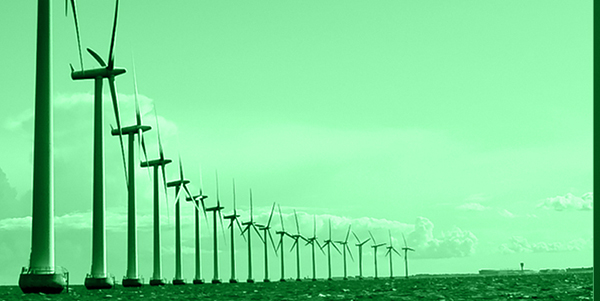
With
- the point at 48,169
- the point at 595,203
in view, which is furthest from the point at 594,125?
the point at 48,169

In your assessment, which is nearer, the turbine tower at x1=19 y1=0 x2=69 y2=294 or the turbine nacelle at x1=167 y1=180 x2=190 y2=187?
the turbine tower at x1=19 y1=0 x2=69 y2=294

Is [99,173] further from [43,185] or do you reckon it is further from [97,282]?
[43,185]

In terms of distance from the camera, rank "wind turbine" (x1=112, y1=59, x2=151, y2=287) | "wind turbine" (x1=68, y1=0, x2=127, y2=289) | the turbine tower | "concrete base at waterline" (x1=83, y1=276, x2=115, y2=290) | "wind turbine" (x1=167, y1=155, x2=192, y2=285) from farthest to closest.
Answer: "wind turbine" (x1=167, y1=155, x2=192, y2=285) → "wind turbine" (x1=112, y1=59, x2=151, y2=287) → "concrete base at waterline" (x1=83, y1=276, x2=115, y2=290) → "wind turbine" (x1=68, y1=0, x2=127, y2=289) → the turbine tower

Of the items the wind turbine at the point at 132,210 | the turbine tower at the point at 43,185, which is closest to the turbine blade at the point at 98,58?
the wind turbine at the point at 132,210

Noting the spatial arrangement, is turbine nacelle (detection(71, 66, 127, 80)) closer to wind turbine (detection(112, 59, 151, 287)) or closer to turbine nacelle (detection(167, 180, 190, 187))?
wind turbine (detection(112, 59, 151, 287))

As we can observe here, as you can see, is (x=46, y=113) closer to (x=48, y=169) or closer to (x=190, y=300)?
(x=48, y=169)

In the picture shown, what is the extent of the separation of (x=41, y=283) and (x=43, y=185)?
24.5ft

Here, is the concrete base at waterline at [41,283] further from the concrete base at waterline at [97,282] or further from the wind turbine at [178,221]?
the wind turbine at [178,221]

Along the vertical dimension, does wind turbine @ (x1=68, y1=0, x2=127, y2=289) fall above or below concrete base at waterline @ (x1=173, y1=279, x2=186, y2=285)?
above

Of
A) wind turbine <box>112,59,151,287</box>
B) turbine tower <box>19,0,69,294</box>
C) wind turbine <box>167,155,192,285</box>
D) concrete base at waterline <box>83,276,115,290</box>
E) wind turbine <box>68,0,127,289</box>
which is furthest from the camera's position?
wind turbine <box>167,155,192,285</box>

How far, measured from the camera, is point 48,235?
7106 cm

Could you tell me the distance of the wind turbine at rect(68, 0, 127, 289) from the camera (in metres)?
104

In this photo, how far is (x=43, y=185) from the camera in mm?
70250

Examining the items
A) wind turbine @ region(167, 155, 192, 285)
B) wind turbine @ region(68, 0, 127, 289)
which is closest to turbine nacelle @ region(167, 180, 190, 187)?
wind turbine @ region(167, 155, 192, 285)
